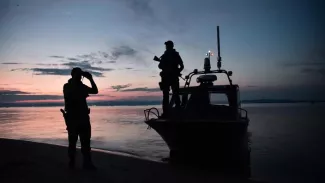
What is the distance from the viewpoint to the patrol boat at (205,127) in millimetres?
9969

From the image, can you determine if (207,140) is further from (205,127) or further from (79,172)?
(79,172)

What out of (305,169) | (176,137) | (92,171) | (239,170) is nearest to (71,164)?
(92,171)

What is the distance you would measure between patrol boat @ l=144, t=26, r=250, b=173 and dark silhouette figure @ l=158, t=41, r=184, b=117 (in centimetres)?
55

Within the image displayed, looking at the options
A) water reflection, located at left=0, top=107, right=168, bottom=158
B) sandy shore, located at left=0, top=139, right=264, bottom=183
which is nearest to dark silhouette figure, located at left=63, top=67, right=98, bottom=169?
sandy shore, located at left=0, top=139, right=264, bottom=183

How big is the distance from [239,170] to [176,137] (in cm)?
261

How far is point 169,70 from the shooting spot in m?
11.2

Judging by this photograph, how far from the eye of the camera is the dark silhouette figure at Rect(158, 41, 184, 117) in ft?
36.4

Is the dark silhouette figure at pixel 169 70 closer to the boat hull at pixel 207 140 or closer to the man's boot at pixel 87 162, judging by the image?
the boat hull at pixel 207 140

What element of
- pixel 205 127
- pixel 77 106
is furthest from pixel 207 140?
pixel 77 106

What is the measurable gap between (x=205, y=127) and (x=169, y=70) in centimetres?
257

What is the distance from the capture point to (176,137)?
10922 mm

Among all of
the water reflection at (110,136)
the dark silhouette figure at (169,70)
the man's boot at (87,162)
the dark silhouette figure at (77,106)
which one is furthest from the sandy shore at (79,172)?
the water reflection at (110,136)

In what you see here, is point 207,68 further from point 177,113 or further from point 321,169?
point 321,169

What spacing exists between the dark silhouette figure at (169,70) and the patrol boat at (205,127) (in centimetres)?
55
